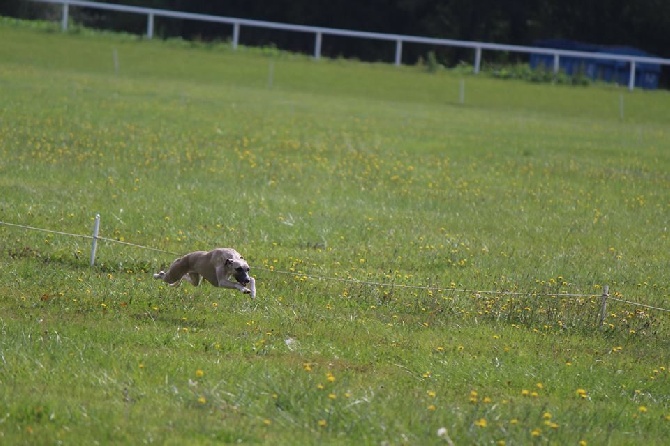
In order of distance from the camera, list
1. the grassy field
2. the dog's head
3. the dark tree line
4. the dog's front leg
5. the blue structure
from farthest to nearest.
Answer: the dark tree line, the blue structure, the dog's front leg, the dog's head, the grassy field

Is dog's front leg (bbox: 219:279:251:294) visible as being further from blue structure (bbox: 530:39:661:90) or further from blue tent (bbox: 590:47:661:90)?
blue tent (bbox: 590:47:661:90)

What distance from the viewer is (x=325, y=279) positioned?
13070mm

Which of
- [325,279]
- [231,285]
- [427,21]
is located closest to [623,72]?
[427,21]

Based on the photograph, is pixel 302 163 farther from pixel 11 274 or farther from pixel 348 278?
pixel 11 274

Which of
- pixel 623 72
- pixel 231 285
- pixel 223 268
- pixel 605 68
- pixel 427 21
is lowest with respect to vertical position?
pixel 231 285

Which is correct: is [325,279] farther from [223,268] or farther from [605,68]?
[605,68]

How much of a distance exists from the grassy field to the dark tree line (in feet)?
94.4

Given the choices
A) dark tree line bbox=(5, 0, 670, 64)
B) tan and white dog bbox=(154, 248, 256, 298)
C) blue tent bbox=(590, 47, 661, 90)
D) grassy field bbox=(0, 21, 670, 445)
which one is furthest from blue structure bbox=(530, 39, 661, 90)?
tan and white dog bbox=(154, 248, 256, 298)

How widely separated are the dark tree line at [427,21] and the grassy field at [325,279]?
2877 centimetres

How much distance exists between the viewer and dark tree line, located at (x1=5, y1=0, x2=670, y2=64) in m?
61.7

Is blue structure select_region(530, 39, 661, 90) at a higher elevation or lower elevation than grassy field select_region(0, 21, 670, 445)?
higher

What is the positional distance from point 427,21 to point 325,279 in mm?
52459

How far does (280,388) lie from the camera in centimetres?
869

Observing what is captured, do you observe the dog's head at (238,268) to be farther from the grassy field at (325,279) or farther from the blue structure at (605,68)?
the blue structure at (605,68)
